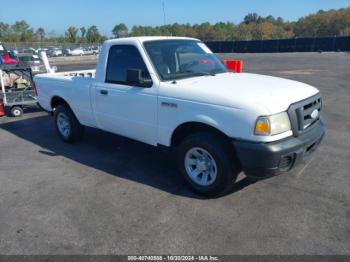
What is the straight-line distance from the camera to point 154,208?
13.6 feet

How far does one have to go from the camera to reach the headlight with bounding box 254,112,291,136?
12.0 ft

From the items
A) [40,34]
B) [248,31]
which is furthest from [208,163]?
[40,34]

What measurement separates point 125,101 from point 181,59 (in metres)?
1.02

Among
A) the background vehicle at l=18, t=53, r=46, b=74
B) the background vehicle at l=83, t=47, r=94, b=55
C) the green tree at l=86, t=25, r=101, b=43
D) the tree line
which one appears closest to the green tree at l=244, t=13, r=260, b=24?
the tree line

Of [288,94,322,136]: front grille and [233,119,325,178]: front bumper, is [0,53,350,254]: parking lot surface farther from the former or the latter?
[288,94,322,136]: front grille

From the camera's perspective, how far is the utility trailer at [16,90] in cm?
967

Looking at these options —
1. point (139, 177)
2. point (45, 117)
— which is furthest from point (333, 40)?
point (139, 177)

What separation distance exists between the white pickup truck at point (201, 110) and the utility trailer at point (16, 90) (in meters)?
4.61

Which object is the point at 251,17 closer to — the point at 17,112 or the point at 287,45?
the point at 287,45

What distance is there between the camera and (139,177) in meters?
5.06

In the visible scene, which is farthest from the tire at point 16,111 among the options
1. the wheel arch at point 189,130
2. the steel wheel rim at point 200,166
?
the steel wheel rim at point 200,166

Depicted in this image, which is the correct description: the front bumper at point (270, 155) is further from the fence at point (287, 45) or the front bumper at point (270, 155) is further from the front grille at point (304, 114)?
the fence at point (287, 45)

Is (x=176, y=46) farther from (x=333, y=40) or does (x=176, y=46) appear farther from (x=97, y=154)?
(x=333, y=40)

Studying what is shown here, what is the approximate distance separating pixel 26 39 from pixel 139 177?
99489 mm
